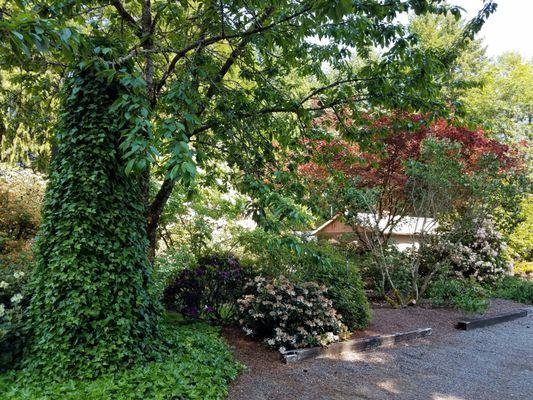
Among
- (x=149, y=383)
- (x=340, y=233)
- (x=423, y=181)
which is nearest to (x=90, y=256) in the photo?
(x=149, y=383)

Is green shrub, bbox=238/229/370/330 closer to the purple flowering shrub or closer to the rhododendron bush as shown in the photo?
the purple flowering shrub

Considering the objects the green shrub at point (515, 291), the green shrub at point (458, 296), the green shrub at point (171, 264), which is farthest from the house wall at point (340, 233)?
the green shrub at point (171, 264)

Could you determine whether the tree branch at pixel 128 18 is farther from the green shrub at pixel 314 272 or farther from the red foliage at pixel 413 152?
the red foliage at pixel 413 152

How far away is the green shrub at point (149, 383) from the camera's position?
3.17m

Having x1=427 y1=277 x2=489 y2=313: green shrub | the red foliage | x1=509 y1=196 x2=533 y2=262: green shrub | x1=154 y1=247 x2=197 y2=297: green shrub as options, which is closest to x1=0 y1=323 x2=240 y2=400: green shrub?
x1=154 y1=247 x2=197 y2=297: green shrub

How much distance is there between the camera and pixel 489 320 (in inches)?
323

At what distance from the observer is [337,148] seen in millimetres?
6332

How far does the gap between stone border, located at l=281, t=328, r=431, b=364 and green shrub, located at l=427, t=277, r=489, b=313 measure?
2.15 meters

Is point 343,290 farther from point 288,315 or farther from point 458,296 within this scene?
point 458,296

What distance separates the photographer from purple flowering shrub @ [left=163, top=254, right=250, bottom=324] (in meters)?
5.90

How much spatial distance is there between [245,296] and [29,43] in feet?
13.9

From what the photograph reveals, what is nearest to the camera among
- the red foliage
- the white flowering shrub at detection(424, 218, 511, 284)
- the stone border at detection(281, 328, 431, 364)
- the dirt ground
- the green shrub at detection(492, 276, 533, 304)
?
the dirt ground

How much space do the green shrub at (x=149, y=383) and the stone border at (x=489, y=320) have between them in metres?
5.25

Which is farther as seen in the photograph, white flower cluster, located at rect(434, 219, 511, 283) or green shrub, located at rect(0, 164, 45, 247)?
white flower cluster, located at rect(434, 219, 511, 283)
